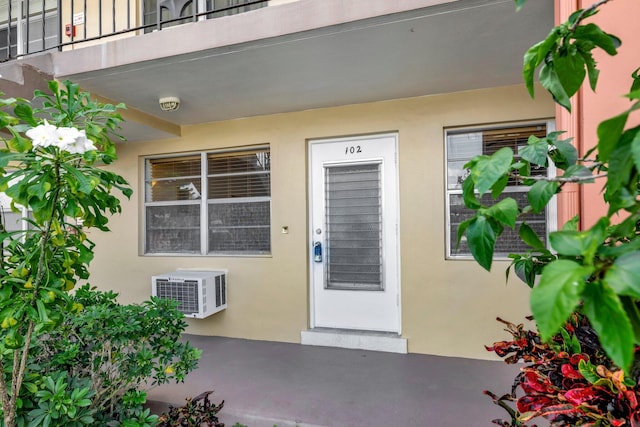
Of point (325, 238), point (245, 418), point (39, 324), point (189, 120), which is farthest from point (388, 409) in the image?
point (189, 120)

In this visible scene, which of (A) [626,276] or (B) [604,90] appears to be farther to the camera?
(B) [604,90]

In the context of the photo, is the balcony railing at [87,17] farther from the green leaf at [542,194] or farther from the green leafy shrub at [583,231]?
the green leaf at [542,194]

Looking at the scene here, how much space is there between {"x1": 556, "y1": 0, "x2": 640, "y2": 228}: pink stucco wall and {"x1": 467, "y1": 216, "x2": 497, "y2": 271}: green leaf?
0.88m

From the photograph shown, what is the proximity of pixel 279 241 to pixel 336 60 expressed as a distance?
6.40ft

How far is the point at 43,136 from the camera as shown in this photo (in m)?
1.22

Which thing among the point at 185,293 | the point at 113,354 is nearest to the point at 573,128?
the point at 113,354

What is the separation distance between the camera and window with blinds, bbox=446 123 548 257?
3186 mm

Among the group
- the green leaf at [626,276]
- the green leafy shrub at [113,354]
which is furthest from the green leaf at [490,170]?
the green leafy shrub at [113,354]

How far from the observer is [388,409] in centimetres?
240

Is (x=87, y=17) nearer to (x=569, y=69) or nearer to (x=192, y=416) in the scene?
(x=192, y=416)

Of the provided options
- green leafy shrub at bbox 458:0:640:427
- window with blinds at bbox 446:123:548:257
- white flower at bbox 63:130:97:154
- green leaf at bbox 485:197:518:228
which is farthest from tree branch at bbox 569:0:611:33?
window with blinds at bbox 446:123:548:257

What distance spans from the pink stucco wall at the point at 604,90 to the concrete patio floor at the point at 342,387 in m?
1.54

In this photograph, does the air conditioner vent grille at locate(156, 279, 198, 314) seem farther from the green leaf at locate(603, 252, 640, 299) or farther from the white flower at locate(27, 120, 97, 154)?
the green leaf at locate(603, 252, 640, 299)

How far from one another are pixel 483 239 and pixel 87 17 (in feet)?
15.2
